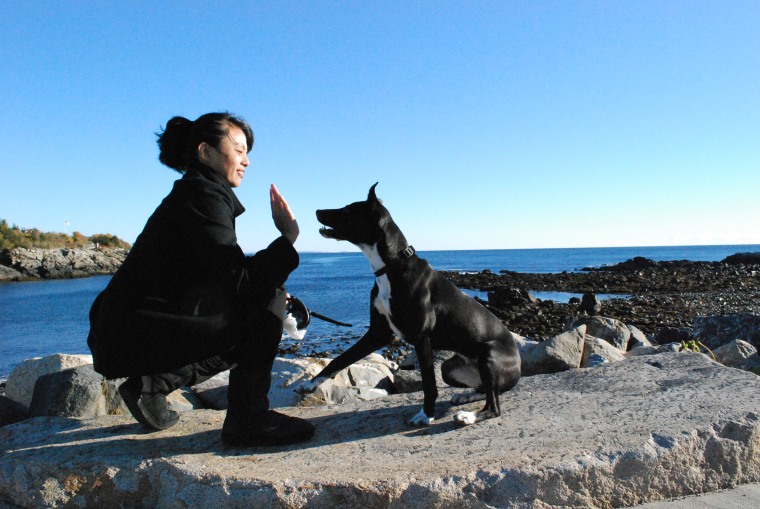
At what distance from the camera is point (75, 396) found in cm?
490

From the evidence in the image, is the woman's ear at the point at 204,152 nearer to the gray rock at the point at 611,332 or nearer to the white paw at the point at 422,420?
the white paw at the point at 422,420

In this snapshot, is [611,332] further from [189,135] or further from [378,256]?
[189,135]

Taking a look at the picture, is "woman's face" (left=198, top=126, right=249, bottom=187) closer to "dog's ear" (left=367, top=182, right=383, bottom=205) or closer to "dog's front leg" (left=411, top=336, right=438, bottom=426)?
"dog's ear" (left=367, top=182, right=383, bottom=205)

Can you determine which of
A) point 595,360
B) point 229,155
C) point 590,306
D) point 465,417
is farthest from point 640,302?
point 229,155

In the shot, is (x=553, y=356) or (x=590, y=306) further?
(x=590, y=306)

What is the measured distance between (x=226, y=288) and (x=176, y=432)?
3.82 ft

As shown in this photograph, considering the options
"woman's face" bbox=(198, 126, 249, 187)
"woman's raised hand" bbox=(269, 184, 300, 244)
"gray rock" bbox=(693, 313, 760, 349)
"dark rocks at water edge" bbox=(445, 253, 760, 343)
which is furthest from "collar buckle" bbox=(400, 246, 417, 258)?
"dark rocks at water edge" bbox=(445, 253, 760, 343)

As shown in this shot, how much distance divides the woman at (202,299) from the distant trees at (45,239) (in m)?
57.1

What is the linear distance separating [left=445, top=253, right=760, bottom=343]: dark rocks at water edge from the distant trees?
42736 millimetres

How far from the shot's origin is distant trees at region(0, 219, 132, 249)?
2052 inches

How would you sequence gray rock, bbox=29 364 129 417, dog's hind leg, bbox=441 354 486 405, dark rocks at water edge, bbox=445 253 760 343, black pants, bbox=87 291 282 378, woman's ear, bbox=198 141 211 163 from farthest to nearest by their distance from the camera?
dark rocks at water edge, bbox=445 253 760 343
gray rock, bbox=29 364 129 417
dog's hind leg, bbox=441 354 486 405
woman's ear, bbox=198 141 211 163
black pants, bbox=87 291 282 378

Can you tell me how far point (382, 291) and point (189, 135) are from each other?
1598mm

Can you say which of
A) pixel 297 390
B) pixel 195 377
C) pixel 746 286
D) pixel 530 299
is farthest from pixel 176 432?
pixel 746 286

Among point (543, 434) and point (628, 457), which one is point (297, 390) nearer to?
point (543, 434)
